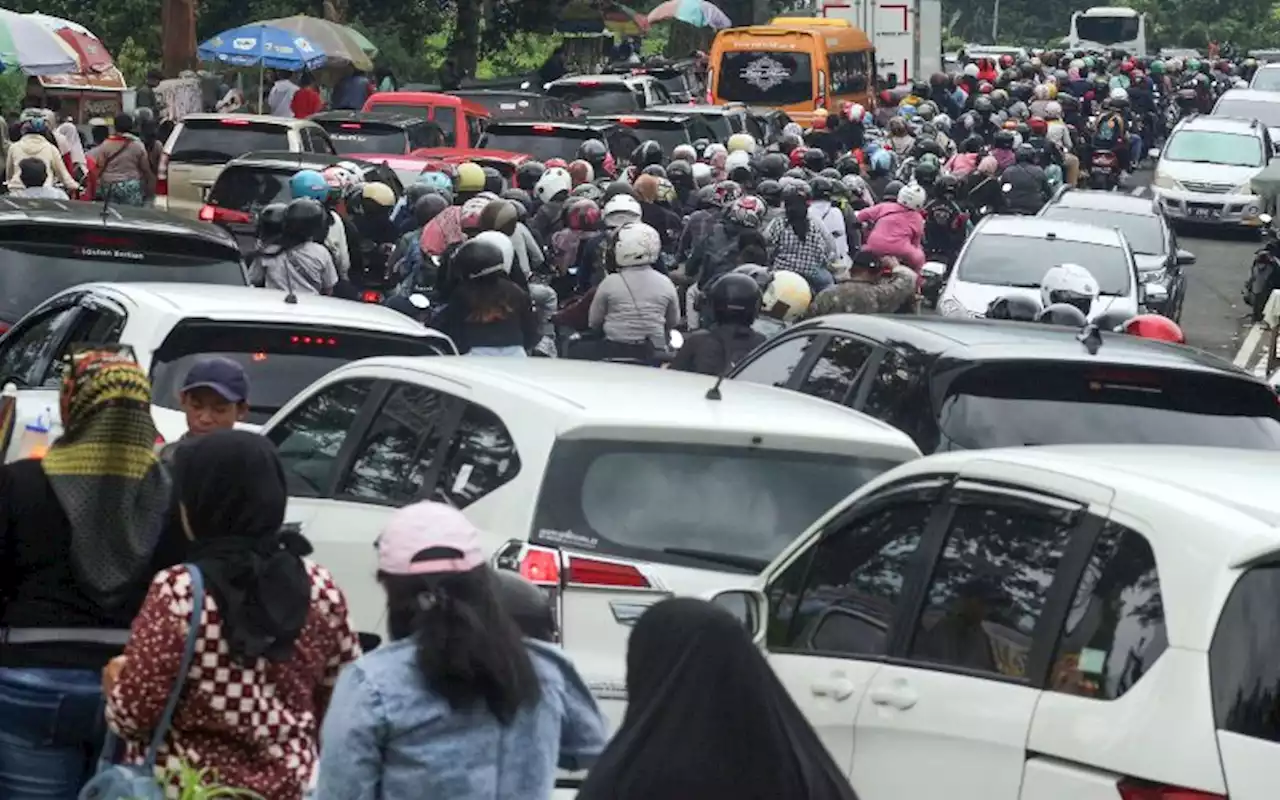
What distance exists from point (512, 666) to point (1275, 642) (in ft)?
4.24

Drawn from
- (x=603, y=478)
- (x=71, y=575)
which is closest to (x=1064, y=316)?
(x=603, y=478)

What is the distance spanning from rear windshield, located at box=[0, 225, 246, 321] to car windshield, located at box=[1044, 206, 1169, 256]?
47.5 feet

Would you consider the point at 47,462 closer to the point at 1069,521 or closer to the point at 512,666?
the point at 512,666

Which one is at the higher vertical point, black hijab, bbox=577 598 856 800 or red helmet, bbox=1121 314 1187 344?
black hijab, bbox=577 598 856 800

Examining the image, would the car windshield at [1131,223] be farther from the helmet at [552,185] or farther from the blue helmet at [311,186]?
the blue helmet at [311,186]

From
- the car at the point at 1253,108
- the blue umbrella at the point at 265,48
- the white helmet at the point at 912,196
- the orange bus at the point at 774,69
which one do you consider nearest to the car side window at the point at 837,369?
the white helmet at the point at 912,196

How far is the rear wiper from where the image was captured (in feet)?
23.6

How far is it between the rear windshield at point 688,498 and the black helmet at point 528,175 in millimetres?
15033

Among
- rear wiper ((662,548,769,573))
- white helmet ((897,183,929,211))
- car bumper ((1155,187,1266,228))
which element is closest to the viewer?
rear wiper ((662,548,769,573))

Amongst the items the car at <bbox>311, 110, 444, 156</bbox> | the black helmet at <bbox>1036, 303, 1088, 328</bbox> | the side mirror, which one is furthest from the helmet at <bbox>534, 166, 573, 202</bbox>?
the side mirror

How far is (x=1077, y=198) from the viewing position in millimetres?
27016

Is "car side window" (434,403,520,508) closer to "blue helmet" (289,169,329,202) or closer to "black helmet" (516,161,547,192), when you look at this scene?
"blue helmet" (289,169,329,202)

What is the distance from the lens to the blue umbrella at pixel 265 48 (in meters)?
33.5

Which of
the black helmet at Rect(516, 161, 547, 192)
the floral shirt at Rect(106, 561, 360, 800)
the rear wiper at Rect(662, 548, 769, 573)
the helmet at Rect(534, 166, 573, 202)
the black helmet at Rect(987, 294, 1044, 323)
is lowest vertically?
the black helmet at Rect(516, 161, 547, 192)
